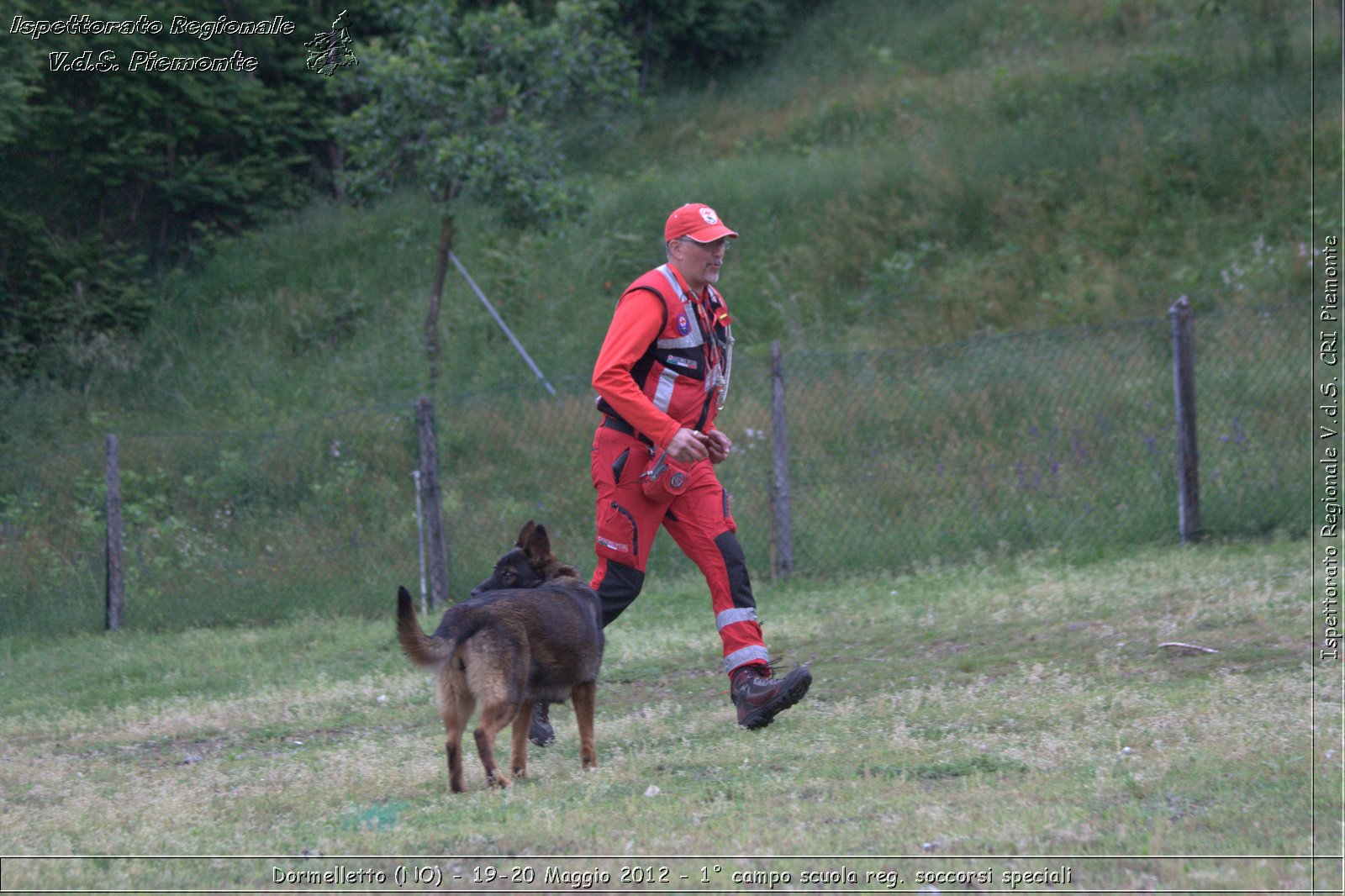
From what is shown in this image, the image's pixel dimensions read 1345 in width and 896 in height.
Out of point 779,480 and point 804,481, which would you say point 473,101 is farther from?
point 779,480

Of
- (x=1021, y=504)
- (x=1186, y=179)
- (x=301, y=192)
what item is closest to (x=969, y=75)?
(x=1186, y=179)

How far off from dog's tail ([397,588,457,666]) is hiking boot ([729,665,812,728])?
51.5 inches

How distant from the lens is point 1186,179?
15789 mm

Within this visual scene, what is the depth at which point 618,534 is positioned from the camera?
5.04m

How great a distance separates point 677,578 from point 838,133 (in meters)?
13.5

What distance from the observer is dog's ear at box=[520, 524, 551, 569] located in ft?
16.7

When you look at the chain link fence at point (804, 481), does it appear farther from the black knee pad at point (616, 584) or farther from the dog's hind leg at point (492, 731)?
the dog's hind leg at point (492, 731)

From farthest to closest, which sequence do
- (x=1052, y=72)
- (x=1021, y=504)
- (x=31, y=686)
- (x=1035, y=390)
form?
(x=1052, y=72) < (x=1035, y=390) < (x=1021, y=504) < (x=31, y=686)

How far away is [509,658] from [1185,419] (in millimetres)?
6197

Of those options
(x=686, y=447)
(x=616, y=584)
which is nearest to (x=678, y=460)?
(x=686, y=447)

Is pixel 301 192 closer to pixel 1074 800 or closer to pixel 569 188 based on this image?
pixel 569 188

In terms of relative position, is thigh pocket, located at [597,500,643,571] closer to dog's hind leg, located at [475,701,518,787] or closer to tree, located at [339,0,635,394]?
dog's hind leg, located at [475,701,518,787]

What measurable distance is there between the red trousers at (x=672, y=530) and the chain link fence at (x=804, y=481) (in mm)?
3865

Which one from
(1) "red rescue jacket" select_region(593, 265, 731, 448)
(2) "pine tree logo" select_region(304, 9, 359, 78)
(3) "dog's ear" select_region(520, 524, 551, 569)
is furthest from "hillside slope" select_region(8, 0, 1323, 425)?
(3) "dog's ear" select_region(520, 524, 551, 569)
